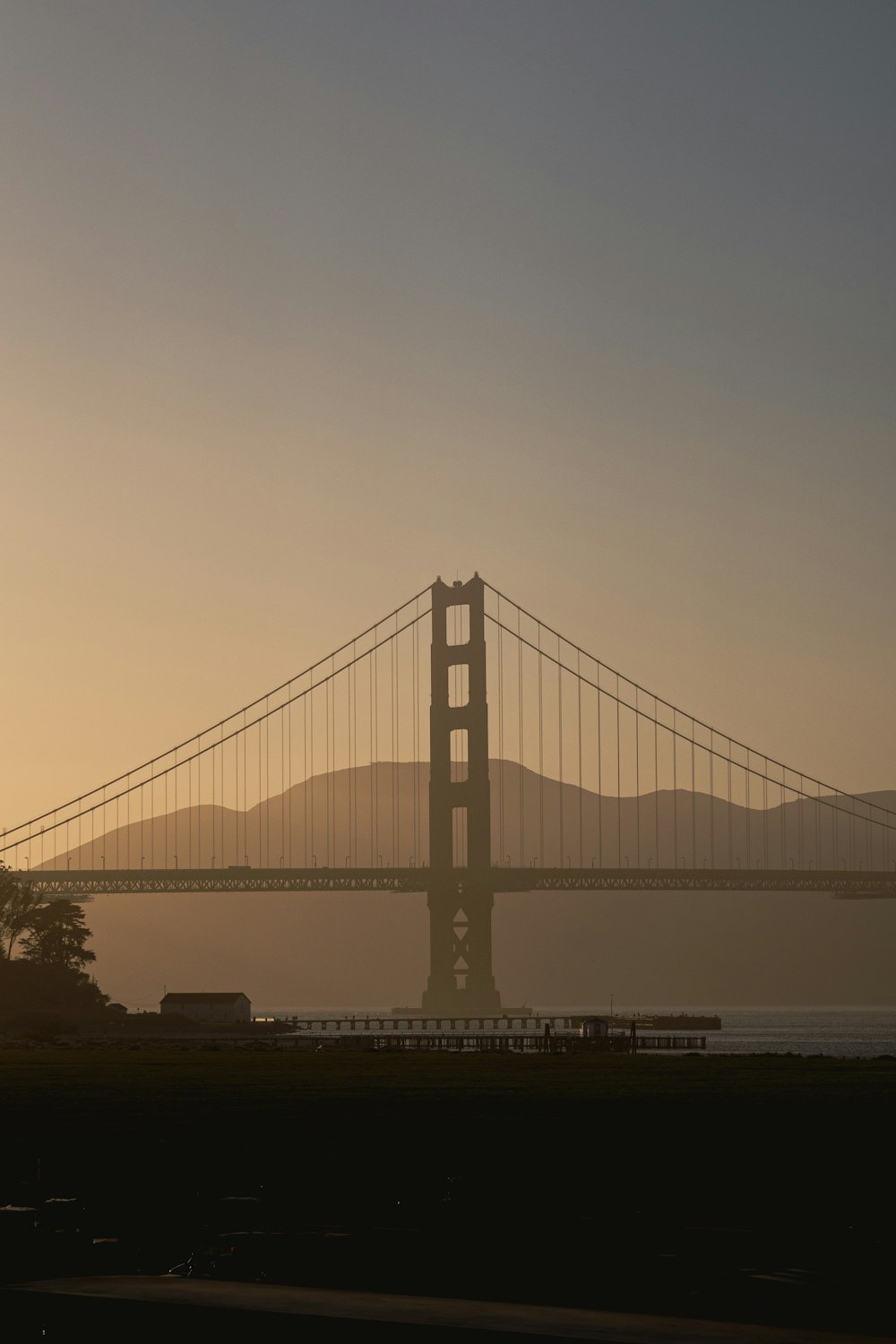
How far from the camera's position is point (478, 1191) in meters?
13.0

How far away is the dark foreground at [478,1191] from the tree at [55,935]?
9233 centimetres

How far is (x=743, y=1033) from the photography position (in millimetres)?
162000

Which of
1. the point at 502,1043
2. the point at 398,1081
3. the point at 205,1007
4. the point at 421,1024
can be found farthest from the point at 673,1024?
the point at 398,1081

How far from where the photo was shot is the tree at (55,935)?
136 m

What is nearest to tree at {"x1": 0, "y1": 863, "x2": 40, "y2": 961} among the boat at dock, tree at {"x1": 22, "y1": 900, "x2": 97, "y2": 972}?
tree at {"x1": 22, "y1": 900, "x2": 97, "y2": 972}

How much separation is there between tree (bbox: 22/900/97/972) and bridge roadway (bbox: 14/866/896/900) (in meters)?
5.26

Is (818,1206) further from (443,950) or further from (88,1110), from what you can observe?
(443,950)

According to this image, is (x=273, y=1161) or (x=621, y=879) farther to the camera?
(x=621, y=879)

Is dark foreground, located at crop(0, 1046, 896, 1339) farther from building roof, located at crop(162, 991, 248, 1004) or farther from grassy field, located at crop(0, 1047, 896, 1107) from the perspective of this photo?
building roof, located at crop(162, 991, 248, 1004)

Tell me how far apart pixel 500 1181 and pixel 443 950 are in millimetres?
116758

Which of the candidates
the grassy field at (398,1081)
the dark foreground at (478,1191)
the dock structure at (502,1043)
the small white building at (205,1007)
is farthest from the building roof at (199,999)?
the dark foreground at (478,1191)

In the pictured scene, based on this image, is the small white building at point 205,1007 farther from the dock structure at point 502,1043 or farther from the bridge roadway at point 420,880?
the dock structure at point 502,1043

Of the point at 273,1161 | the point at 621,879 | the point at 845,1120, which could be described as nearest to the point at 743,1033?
the point at 621,879

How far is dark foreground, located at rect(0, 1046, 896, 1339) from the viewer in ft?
23.7
